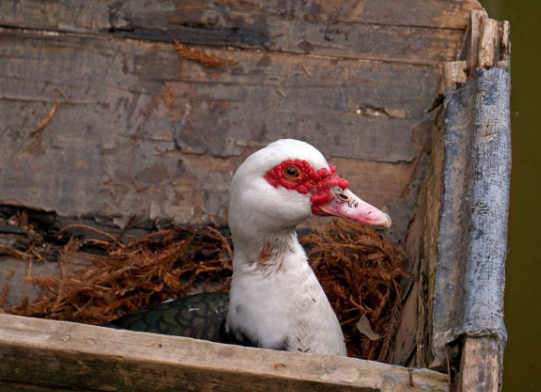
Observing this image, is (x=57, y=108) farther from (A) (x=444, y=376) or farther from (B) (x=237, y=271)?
(A) (x=444, y=376)

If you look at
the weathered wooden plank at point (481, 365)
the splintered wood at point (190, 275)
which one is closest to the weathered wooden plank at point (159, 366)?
the weathered wooden plank at point (481, 365)

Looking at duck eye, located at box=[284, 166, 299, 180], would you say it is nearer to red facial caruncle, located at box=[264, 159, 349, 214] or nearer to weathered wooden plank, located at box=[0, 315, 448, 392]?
red facial caruncle, located at box=[264, 159, 349, 214]

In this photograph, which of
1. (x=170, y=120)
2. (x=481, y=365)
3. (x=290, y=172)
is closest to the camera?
(x=481, y=365)

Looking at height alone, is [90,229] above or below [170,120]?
below

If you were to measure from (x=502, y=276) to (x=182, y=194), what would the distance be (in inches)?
60.3

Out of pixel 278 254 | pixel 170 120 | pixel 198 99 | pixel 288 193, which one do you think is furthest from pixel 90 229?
pixel 288 193

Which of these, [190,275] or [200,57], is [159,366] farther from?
[200,57]

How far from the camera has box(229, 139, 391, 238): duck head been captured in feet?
6.58

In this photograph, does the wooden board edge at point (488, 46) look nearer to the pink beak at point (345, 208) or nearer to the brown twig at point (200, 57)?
the pink beak at point (345, 208)

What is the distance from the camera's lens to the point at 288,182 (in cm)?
201

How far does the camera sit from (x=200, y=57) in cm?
299

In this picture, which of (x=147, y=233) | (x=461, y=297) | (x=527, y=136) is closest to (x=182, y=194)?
(x=147, y=233)

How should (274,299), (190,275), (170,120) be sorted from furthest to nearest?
1. (170,120)
2. (190,275)
3. (274,299)

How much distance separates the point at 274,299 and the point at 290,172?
0.40 meters
